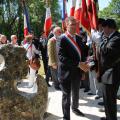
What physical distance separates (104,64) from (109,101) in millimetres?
661

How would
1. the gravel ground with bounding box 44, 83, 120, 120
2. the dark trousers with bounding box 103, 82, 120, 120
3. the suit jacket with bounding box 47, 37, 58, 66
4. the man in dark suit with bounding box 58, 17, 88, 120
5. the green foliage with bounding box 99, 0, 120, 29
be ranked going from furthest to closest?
1. the green foliage with bounding box 99, 0, 120, 29
2. the suit jacket with bounding box 47, 37, 58, 66
3. the gravel ground with bounding box 44, 83, 120, 120
4. the man in dark suit with bounding box 58, 17, 88, 120
5. the dark trousers with bounding box 103, 82, 120, 120

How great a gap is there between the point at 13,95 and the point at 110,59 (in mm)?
1815

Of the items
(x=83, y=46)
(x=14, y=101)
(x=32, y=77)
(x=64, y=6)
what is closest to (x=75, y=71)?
(x=83, y=46)

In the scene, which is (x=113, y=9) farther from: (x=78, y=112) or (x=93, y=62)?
(x=93, y=62)

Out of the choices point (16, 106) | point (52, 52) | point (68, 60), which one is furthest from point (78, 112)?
point (52, 52)

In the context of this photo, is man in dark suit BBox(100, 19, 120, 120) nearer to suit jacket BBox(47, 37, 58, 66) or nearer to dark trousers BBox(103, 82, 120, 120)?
dark trousers BBox(103, 82, 120, 120)

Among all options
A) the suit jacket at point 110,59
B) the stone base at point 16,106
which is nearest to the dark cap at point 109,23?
the suit jacket at point 110,59

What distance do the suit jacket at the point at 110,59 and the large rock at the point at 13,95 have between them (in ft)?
4.41

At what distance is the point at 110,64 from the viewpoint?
6574mm

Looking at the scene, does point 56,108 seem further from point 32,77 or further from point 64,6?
point 64,6

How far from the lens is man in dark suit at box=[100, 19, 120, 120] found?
6485 millimetres

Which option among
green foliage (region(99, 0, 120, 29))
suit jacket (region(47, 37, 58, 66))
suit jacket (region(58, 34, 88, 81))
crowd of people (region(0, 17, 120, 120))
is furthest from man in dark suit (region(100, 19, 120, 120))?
green foliage (region(99, 0, 120, 29))

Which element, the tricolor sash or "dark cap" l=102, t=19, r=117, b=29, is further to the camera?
the tricolor sash

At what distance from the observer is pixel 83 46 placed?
8.03m
